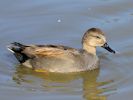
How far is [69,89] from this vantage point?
360 inches

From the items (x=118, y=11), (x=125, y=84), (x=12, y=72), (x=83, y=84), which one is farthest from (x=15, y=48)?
(x=118, y=11)

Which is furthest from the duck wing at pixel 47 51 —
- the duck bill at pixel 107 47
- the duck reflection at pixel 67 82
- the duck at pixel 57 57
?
the duck bill at pixel 107 47

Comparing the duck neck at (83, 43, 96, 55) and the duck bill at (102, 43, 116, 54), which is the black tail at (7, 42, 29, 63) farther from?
the duck bill at (102, 43, 116, 54)

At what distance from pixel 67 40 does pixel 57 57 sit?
105cm

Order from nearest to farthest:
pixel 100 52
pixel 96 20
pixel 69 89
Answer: pixel 69 89 < pixel 100 52 < pixel 96 20

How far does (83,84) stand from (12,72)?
4.07 feet

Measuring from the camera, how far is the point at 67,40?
430 inches

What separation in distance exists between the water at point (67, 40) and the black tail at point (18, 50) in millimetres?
161

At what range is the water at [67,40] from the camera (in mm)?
9031

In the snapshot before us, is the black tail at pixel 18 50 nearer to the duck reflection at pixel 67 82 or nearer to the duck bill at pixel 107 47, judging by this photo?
the duck reflection at pixel 67 82

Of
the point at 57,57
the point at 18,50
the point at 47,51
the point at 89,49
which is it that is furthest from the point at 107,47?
the point at 18,50

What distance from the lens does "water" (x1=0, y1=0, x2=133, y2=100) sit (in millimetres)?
9031

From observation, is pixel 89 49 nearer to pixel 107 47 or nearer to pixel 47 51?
pixel 107 47

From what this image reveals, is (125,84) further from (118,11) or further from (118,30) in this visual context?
(118,11)
